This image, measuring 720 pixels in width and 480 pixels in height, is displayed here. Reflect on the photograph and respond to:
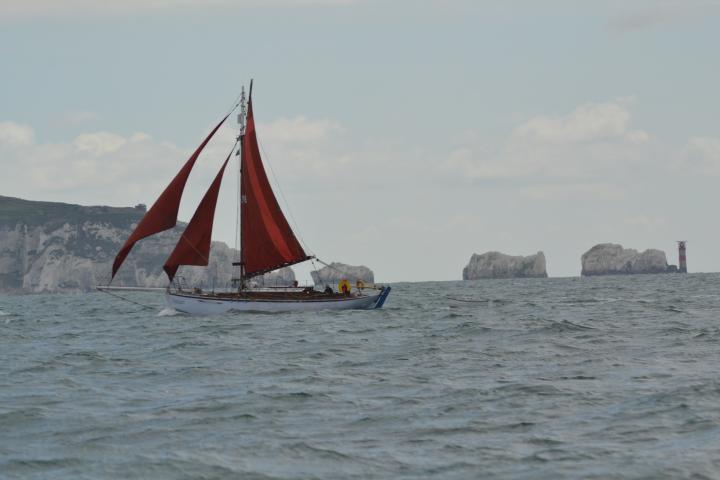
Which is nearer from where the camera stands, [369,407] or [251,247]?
[369,407]

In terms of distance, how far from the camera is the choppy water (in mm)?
15016

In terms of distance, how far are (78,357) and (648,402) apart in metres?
17.7

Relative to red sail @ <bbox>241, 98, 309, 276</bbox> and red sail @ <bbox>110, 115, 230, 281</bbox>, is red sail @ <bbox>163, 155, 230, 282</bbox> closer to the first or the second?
red sail @ <bbox>110, 115, 230, 281</bbox>

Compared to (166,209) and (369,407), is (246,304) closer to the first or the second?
(166,209)

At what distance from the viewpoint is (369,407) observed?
64.6 feet

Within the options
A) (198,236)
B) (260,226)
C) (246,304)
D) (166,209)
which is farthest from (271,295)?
(166,209)

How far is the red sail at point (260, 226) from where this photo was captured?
52.8 meters

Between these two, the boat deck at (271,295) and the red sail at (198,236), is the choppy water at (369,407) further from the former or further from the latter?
the boat deck at (271,295)

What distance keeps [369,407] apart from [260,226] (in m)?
33.7

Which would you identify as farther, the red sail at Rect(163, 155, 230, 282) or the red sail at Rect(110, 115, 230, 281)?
the red sail at Rect(163, 155, 230, 282)

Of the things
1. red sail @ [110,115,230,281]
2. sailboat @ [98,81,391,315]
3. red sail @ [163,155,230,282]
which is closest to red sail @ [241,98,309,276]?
sailboat @ [98,81,391,315]

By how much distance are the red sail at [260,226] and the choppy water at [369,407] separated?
17389 millimetres

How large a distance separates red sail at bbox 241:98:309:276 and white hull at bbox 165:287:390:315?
1.73 metres

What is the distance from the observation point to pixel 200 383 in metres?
23.4
